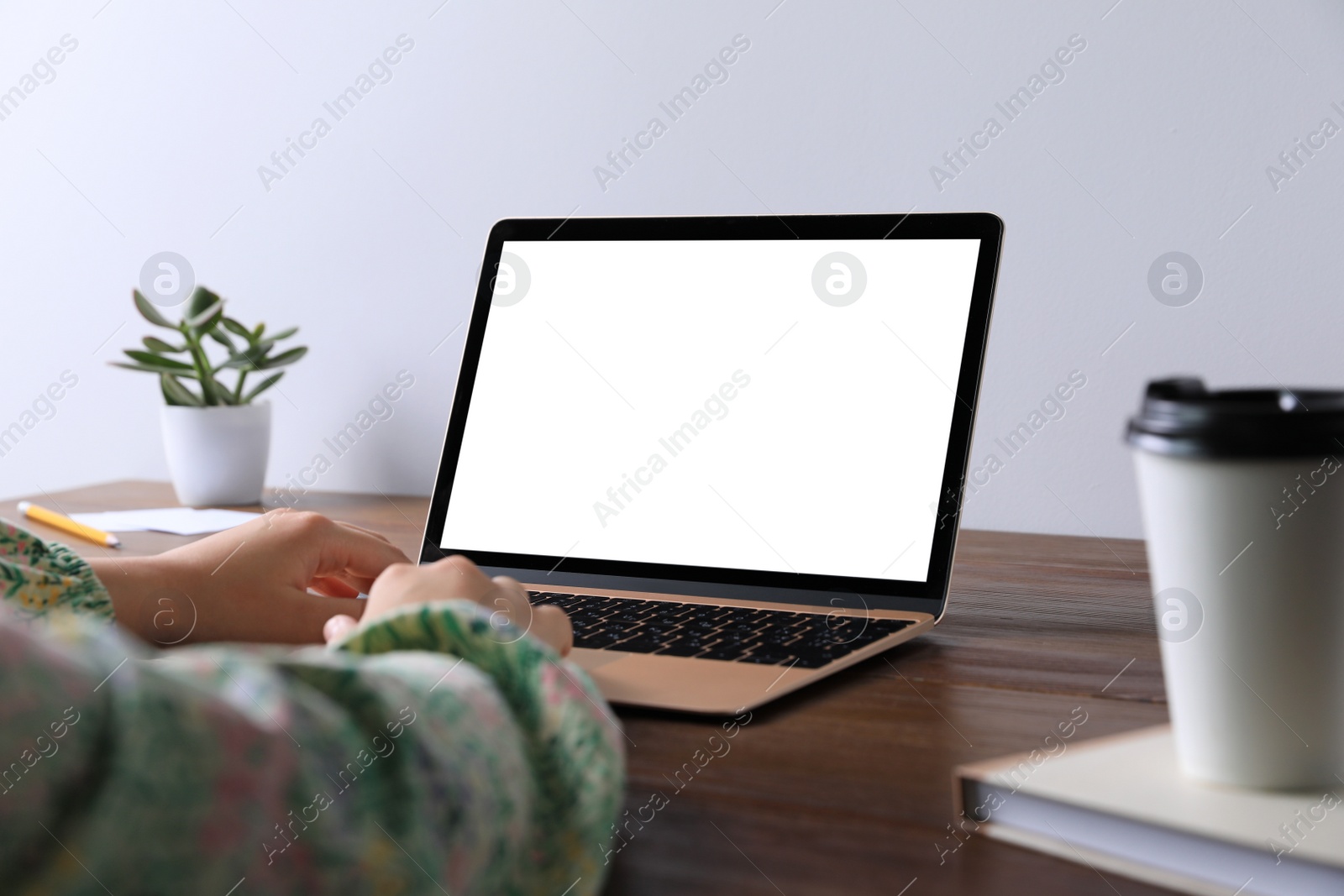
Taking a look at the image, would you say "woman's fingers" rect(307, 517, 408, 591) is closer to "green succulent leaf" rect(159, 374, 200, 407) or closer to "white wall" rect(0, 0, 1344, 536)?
"white wall" rect(0, 0, 1344, 536)

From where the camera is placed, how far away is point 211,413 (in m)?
1.30

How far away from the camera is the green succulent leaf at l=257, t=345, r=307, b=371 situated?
4.44ft

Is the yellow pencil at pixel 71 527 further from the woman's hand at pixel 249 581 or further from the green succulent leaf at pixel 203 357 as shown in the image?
the woman's hand at pixel 249 581

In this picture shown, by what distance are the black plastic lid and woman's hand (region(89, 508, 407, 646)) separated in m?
0.46

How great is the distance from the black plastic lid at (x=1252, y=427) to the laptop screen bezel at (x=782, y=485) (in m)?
0.34

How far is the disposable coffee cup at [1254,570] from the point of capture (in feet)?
1.22

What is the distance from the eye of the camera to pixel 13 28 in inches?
65.9

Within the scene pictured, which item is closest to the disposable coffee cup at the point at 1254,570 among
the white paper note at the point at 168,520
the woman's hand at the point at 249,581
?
the woman's hand at the point at 249,581

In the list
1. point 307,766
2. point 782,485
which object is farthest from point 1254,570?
point 782,485

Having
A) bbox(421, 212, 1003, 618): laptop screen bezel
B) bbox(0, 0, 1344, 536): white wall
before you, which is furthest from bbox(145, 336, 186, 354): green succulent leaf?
bbox(421, 212, 1003, 618): laptop screen bezel

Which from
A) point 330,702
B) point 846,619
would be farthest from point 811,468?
point 330,702

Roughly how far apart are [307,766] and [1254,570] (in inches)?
12.3

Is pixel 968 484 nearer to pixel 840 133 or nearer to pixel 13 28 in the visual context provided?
pixel 840 133

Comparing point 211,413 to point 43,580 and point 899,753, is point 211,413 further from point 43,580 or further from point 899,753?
point 899,753
